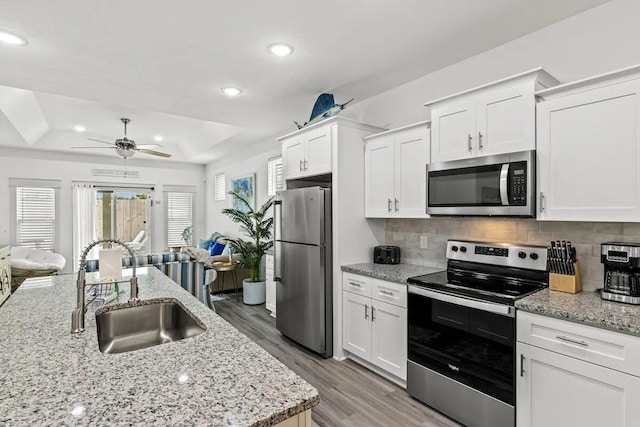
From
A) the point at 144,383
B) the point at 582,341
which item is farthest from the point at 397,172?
the point at 144,383

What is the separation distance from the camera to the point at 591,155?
189cm

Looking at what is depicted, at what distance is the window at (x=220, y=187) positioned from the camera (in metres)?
7.25

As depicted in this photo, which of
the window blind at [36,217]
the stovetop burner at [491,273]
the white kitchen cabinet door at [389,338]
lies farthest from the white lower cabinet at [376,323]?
the window blind at [36,217]

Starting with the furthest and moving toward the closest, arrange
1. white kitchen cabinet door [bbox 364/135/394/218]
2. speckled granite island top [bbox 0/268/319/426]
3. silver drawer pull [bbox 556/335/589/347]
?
white kitchen cabinet door [bbox 364/135/394/218] → silver drawer pull [bbox 556/335/589/347] → speckled granite island top [bbox 0/268/319/426]

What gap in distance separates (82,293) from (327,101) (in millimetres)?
2657

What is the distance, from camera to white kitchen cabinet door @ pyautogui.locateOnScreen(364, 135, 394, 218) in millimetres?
3039

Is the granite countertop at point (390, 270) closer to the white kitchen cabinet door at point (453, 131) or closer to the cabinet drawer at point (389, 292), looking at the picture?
the cabinet drawer at point (389, 292)

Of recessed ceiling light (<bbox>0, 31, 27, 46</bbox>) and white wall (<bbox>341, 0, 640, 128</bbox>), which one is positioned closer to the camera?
white wall (<bbox>341, 0, 640, 128</bbox>)

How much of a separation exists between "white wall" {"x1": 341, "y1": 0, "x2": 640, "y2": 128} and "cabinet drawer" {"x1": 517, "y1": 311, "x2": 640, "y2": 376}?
5.10 ft

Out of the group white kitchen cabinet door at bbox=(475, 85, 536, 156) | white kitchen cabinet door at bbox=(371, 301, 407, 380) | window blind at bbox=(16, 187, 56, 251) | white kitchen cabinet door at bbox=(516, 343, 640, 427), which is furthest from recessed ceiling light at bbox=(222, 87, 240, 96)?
window blind at bbox=(16, 187, 56, 251)

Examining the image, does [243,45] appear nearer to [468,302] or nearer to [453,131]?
[453,131]

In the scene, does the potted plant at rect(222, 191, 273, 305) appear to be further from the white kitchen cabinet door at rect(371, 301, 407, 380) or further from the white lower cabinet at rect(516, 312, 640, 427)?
the white lower cabinet at rect(516, 312, 640, 427)

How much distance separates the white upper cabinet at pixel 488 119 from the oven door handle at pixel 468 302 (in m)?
0.96

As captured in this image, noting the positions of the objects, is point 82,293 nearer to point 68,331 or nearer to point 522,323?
point 68,331
